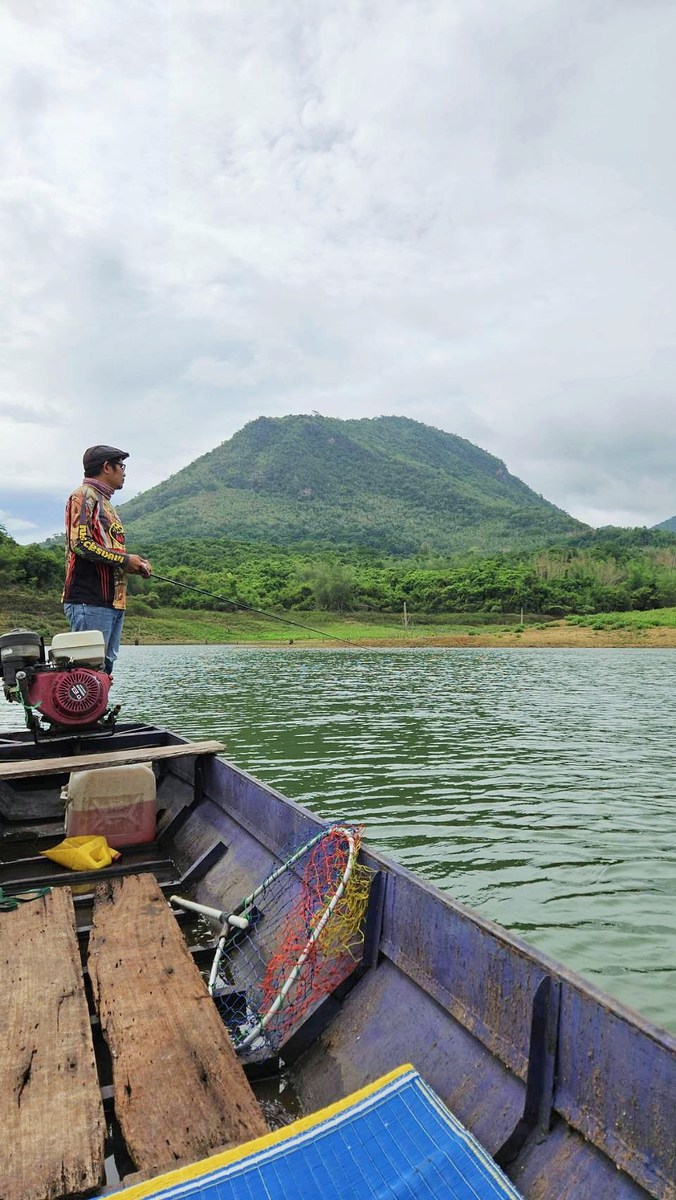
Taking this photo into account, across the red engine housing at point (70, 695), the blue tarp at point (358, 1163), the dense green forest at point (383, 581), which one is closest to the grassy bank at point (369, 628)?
the dense green forest at point (383, 581)

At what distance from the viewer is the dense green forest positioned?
286 ft

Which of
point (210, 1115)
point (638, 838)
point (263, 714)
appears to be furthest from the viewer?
point (263, 714)

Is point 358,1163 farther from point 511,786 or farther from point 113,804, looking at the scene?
point 511,786

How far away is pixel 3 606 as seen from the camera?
218 ft

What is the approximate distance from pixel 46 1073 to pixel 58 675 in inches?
179

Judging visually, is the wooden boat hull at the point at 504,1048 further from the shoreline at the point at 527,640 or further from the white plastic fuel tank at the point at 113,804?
the shoreline at the point at 527,640

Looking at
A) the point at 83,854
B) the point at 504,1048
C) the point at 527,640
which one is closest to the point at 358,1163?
the point at 504,1048

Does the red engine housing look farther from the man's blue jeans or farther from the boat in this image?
the boat

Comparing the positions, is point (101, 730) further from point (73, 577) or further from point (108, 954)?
point (108, 954)

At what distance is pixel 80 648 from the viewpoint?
275 inches

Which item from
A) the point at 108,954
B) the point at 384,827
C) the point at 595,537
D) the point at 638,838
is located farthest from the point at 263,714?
the point at 595,537

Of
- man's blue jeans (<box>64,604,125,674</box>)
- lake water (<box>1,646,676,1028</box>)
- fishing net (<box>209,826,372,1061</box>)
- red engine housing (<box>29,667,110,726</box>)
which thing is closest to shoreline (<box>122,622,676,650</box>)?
lake water (<box>1,646,676,1028</box>)

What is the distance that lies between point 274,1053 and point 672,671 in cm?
3656

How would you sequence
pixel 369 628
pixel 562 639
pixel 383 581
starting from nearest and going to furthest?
pixel 562 639 → pixel 369 628 → pixel 383 581
